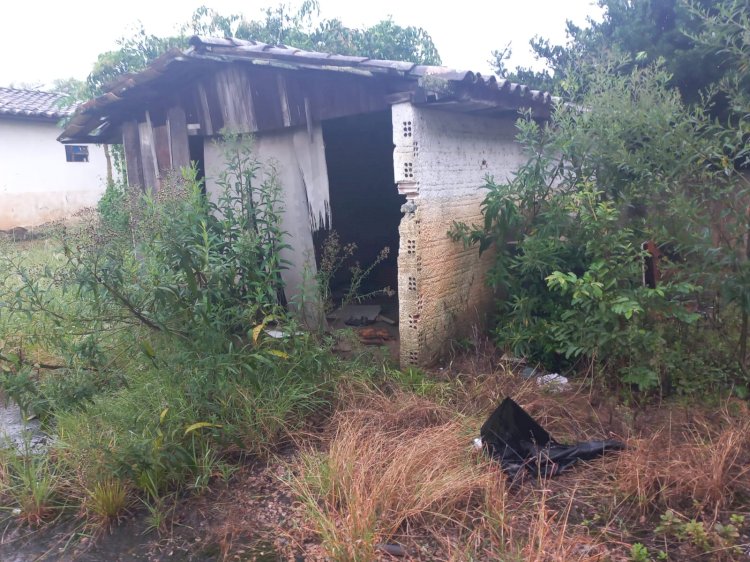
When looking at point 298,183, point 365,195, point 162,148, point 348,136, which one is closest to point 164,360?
point 298,183

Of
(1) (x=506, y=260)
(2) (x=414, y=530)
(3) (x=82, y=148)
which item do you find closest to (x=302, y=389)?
(2) (x=414, y=530)

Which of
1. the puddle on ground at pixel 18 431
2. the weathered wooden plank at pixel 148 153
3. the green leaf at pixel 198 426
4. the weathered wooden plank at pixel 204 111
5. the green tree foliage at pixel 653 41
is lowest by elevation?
the puddle on ground at pixel 18 431

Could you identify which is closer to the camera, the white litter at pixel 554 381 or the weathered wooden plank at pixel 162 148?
the white litter at pixel 554 381

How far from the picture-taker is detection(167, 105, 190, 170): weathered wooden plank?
689 cm

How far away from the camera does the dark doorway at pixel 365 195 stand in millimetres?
7363

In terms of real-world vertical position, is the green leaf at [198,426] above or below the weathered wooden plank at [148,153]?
below

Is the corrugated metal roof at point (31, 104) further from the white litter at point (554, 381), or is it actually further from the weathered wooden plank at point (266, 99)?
the white litter at point (554, 381)

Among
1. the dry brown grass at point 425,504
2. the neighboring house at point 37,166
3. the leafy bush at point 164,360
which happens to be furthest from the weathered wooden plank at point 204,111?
the neighboring house at point 37,166

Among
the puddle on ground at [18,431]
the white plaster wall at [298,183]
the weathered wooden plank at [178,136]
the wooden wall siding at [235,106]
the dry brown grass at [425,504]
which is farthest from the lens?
the weathered wooden plank at [178,136]

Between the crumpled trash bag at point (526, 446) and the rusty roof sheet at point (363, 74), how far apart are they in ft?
8.20

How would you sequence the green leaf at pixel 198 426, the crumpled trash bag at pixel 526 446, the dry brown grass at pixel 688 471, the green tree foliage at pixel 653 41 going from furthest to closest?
the green tree foliage at pixel 653 41 → the green leaf at pixel 198 426 → the crumpled trash bag at pixel 526 446 → the dry brown grass at pixel 688 471

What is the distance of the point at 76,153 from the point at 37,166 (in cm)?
123

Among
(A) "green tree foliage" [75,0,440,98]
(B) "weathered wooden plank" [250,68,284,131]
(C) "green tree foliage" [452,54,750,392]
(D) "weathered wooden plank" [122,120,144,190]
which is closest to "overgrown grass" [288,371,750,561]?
(C) "green tree foliage" [452,54,750,392]

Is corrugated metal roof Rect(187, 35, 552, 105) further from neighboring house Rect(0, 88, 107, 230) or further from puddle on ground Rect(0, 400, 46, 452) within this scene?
neighboring house Rect(0, 88, 107, 230)
